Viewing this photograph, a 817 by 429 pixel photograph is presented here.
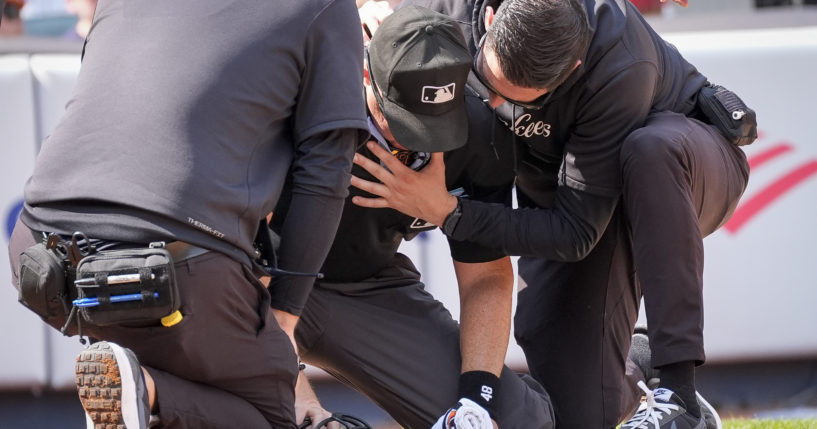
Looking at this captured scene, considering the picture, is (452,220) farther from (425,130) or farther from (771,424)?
(771,424)

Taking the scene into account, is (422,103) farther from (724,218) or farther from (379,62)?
(724,218)

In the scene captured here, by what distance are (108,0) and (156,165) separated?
48 centimetres

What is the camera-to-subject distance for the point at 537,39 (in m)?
2.76

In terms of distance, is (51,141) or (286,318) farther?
(286,318)

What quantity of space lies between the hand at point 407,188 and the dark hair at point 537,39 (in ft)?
1.15

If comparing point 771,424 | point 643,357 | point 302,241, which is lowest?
point 771,424

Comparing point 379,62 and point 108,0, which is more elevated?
point 108,0

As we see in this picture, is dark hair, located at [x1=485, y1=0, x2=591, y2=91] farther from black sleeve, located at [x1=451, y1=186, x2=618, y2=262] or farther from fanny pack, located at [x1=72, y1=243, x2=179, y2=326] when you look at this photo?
fanny pack, located at [x1=72, y1=243, x2=179, y2=326]

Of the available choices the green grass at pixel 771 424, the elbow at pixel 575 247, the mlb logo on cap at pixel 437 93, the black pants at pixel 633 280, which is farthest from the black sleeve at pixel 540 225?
the green grass at pixel 771 424

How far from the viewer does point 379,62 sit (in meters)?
2.85

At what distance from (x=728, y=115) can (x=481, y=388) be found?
108cm

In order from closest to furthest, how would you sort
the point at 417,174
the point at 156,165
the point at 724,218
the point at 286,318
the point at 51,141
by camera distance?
the point at 156,165 → the point at 51,141 → the point at 286,318 → the point at 417,174 → the point at 724,218

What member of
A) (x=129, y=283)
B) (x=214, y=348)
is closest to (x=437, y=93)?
(x=214, y=348)

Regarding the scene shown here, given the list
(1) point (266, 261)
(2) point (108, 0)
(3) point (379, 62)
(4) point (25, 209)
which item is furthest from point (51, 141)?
(3) point (379, 62)
